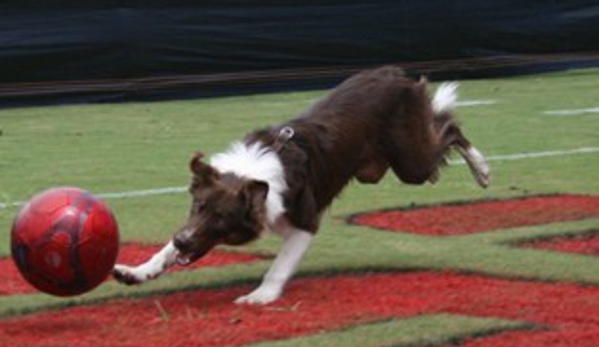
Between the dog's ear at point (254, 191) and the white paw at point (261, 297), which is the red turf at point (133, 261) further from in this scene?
the dog's ear at point (254, 191)

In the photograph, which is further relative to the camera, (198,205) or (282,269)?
(282,269)

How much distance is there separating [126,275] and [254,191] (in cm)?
78

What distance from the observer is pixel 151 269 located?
723 centimetres

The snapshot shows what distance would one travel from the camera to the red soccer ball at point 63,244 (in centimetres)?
651

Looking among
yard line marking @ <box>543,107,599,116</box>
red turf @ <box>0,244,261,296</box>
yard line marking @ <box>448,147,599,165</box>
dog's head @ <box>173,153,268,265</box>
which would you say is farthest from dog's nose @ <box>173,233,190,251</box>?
yard line marking @ <box>543,107,599,116</box>

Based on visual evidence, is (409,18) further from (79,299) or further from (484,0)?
(79,299)

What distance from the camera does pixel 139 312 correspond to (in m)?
6.79

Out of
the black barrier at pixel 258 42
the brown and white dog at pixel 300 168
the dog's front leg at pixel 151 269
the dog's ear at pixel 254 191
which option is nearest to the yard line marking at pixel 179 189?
the brown and white dog at pixel 300 168

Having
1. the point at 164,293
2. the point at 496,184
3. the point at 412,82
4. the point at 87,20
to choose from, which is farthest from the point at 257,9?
the point at 164,293

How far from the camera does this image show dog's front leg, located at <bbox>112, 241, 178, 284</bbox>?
7.17m

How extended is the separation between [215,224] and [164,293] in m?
0.57

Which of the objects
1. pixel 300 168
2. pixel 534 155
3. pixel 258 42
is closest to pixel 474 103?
pixel 258 42

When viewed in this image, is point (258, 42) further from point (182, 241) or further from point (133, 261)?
point (182, 241)

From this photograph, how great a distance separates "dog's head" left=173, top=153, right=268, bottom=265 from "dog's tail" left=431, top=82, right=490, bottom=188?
250 centimetres
